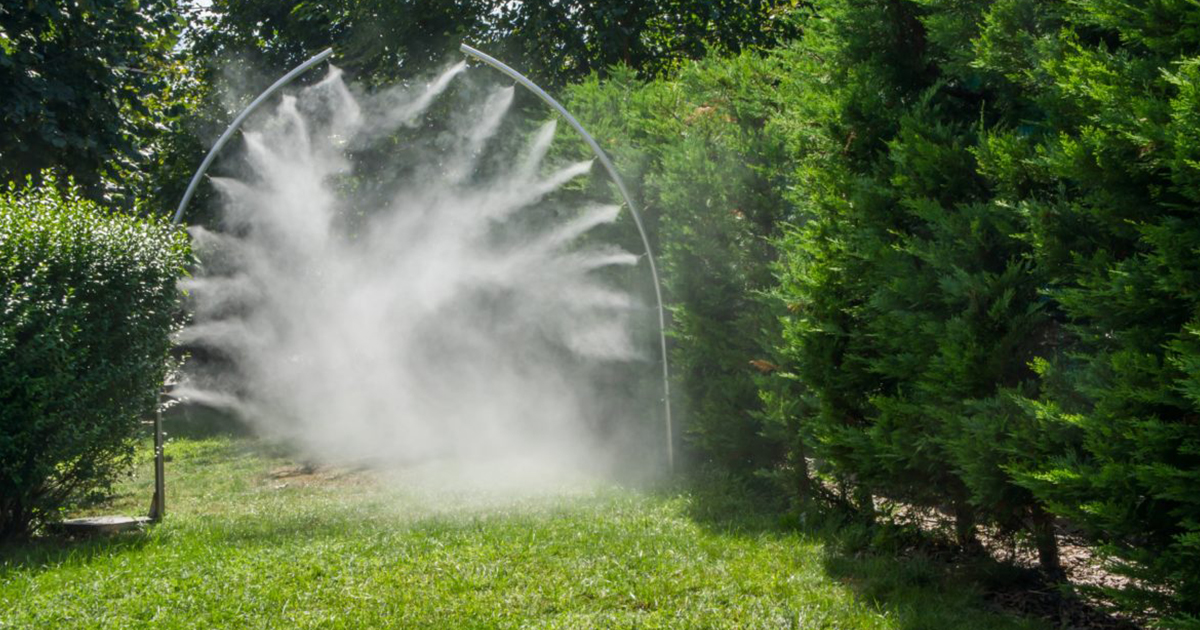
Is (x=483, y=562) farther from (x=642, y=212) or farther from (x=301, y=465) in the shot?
(x=301, y=465)

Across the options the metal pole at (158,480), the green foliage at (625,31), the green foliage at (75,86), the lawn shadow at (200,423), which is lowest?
the metal pole at (158,480)

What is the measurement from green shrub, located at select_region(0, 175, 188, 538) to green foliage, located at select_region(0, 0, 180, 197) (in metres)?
5.42

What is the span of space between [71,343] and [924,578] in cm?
582

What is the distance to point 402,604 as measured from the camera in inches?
237

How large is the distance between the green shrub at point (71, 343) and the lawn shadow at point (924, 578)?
439 cm

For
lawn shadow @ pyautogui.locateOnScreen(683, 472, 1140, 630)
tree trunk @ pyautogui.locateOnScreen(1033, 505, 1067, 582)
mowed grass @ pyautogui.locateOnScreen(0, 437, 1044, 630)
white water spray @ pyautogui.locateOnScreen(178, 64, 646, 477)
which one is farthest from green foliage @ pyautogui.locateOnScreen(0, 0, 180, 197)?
tree trunk @ pyautogui.locateOnScreen(1033, 505, 1067, 582)

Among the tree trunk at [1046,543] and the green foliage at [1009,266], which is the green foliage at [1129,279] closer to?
the green foliage at [1009,266]

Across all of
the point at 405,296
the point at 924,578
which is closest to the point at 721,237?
the point at 924,578

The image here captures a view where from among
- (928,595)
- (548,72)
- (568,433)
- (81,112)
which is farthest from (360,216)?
(928,595)

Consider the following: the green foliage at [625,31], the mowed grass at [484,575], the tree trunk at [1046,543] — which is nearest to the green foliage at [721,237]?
the mowed grass at [484,575]

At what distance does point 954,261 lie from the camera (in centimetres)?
586

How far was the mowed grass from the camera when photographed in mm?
5734

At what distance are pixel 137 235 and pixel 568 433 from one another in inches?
209

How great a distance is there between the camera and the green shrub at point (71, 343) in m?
7.83
